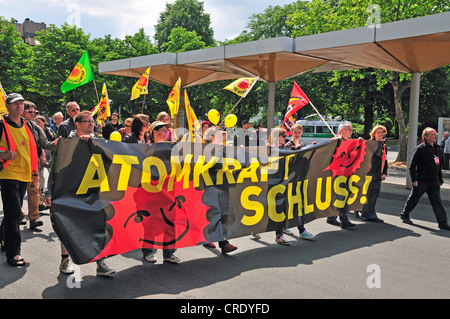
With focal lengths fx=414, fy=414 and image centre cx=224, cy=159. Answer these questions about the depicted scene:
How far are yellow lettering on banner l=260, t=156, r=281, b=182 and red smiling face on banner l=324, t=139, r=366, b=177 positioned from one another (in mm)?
1161

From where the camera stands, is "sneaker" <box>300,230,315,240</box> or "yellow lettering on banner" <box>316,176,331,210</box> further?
"yellow lettering on banner" <box>316,176,331,210</box>

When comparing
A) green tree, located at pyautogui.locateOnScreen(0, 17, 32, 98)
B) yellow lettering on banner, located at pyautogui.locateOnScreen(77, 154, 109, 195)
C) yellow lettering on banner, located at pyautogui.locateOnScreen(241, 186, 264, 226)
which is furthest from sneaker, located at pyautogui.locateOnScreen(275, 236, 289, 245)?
green tree, located at pyautogui.locateOnScreen(0, 17, 32, 98)

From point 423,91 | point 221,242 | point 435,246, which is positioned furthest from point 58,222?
point 423,91

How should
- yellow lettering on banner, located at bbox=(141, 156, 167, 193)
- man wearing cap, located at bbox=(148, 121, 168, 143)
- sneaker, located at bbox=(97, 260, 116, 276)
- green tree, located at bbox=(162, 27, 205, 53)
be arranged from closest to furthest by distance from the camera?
sneaker, located at bbox=(97, 260, 116, 276), yellow lettering on banner, located at bbox=(141, 156, 167, 193), man wearing cap, located at bbox=(148, 121, 168, 143), green tree, located at bbox=(162, 27, 205, 53)

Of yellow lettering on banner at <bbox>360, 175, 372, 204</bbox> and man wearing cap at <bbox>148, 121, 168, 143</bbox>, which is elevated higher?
man wearing cap at <bbox>148, 121, 168, 143</bbox>

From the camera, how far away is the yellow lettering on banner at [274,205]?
5.86 meters

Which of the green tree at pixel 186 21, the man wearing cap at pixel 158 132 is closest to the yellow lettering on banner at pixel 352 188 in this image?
the man wearing cap at pixel 158 132

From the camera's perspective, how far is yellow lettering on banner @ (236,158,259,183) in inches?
224

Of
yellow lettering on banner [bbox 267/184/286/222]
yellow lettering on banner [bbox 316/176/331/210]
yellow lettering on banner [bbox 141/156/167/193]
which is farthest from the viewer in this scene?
yellow lettering on banner [bbox 316/176/331/210]

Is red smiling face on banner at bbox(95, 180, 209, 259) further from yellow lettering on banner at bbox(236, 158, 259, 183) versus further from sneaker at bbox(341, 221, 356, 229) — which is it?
sneaker at bbox(341, 221, 356, 229)

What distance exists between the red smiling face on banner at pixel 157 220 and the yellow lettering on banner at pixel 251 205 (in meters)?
0.62

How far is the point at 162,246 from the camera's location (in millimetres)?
4875

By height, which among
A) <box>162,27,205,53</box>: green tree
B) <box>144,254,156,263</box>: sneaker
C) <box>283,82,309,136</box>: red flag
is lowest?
<box>144,254,156,263</box>: sneaker

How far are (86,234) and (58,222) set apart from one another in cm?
30
